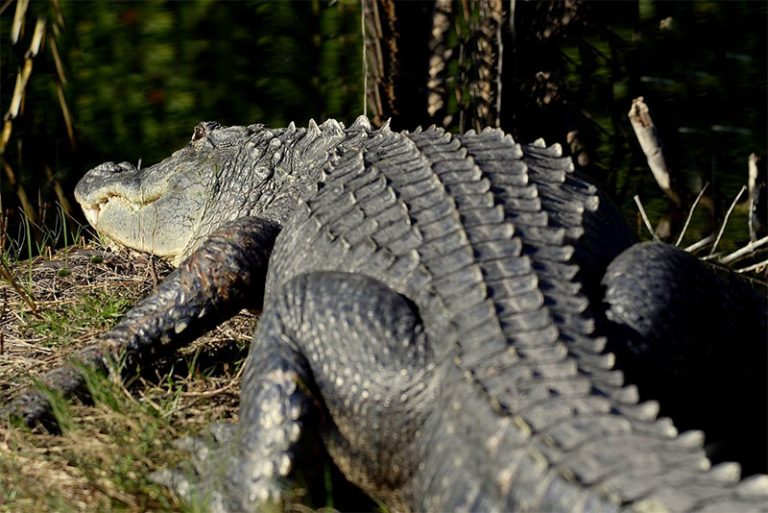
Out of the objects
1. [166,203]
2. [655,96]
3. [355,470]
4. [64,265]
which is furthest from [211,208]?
[655,96]

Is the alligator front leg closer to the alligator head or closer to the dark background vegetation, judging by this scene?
the alligator head

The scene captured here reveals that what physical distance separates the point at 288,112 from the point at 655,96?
221cm

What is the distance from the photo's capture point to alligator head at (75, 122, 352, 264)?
4.43m

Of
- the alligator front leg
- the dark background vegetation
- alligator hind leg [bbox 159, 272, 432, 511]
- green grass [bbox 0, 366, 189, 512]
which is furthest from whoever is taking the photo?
the dark background vegetation

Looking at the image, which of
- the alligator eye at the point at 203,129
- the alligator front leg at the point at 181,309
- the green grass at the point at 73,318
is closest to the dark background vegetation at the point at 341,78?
the alligator eye at the point at 203,129

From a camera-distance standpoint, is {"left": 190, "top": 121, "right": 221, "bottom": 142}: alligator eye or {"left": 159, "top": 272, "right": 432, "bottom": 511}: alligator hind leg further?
{"left": 190, "top": 121, "right": 221, "bottom": 142}: alligator eye

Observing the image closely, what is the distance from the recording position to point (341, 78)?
259 inches

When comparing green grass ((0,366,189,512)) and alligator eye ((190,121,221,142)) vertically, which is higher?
alligator eye ((190,121,221,142))

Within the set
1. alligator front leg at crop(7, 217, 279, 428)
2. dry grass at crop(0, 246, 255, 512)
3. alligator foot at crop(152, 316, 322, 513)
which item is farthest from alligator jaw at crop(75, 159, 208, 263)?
alligator foot at crop(152, 316, 322, 513)

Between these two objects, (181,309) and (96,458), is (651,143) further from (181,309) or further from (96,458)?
(96,458)

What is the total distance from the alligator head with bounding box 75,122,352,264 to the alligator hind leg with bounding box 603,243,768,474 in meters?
1.52

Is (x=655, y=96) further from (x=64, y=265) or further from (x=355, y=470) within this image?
(x=355, y=470)

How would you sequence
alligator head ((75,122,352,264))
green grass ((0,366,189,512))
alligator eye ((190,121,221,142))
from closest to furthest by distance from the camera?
1. green grass ((0,366,189,512))
2. alligator head ((75,122,352,264))
3. alligator eye ((190,121,221,142))

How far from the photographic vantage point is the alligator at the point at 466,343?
239cm
